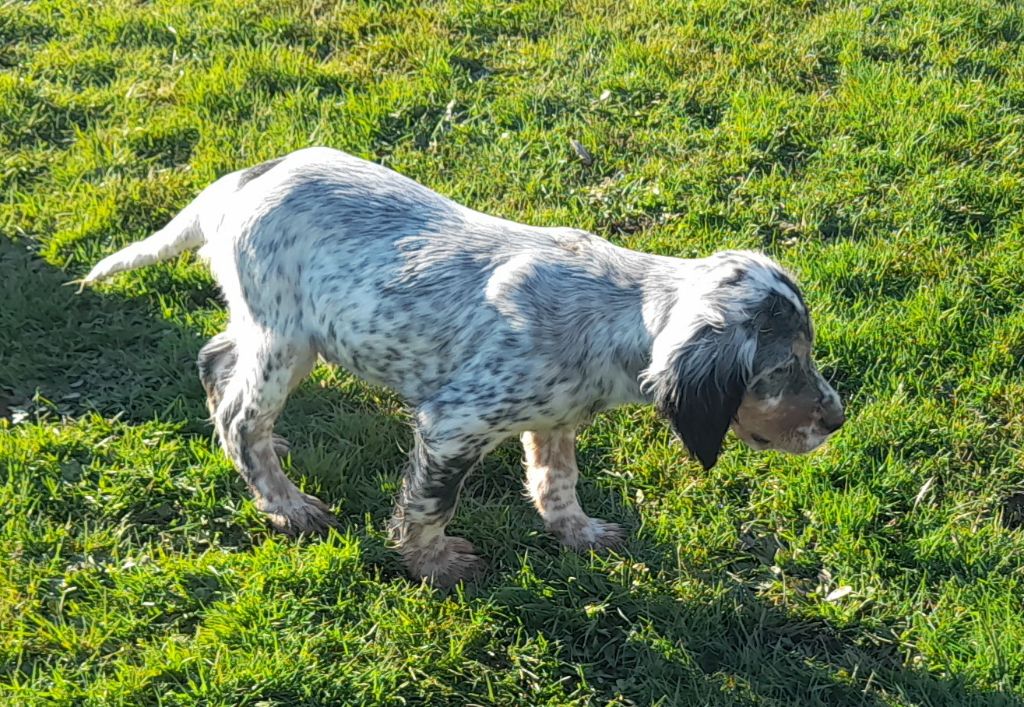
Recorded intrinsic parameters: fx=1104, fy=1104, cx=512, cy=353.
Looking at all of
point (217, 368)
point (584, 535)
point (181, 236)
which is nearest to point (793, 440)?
point (584, 535)

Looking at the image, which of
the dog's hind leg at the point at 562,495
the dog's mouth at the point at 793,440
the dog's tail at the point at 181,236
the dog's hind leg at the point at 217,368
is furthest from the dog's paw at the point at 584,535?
the dog's tail at the point at 181,236

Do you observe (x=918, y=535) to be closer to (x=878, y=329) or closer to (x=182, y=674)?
(x=878, y=329)

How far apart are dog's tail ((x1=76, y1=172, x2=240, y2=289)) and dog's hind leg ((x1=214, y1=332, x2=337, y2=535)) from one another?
1.61ft

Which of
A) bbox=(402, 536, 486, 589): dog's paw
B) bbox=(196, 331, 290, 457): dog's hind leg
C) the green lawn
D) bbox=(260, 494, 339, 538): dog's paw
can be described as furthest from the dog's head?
bbox=(196, 331, 290, 457): dog's hind leg

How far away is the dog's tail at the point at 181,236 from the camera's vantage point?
4.19 meters

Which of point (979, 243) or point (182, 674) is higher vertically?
point (979, 243)

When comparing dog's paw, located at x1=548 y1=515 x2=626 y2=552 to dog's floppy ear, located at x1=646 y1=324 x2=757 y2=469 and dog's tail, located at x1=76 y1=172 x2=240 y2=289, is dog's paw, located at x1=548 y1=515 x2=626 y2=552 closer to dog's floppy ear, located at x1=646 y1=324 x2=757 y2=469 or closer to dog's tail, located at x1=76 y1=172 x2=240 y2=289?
dog's floppy ear, located at x1=646 y1=324 x2=757 y2=469

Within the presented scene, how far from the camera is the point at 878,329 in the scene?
4914 millimetres

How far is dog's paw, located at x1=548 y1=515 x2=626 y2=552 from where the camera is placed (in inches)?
162

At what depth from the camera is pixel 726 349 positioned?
10.9 ft

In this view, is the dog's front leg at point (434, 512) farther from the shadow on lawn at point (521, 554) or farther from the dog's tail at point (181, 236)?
the dog's tail at point (181, 236)

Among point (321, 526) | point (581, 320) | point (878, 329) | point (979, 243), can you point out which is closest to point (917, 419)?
point (878, 329)

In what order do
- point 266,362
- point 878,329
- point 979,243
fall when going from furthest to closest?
1. point 979,243
2. point 878,329
3. point 266,362

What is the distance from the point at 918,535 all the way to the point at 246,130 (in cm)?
410
